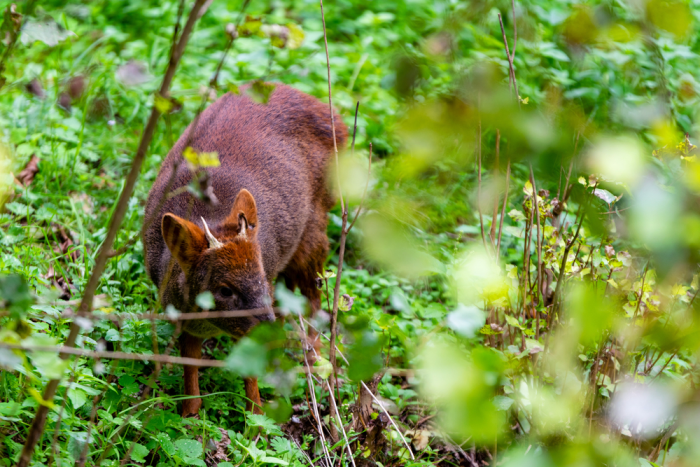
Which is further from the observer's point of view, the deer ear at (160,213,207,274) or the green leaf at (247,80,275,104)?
the deer ear at (160,213,207,274)

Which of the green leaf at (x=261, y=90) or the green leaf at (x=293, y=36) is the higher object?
the green leaf at (x=293, y=36)

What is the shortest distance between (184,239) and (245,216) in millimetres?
348

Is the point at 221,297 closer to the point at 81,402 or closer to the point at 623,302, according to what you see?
the point at 81,402

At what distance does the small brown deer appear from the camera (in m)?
3.37

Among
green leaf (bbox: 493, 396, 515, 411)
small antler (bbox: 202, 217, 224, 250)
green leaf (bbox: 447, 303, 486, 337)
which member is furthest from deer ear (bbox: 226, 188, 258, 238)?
green leaf (bbox: 447, 303, 486, 337)

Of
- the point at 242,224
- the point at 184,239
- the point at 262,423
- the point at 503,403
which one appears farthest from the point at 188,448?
the point at 503,403

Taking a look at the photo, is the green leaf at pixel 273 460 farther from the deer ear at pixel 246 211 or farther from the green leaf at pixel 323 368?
the deer ear at pixel 246 211

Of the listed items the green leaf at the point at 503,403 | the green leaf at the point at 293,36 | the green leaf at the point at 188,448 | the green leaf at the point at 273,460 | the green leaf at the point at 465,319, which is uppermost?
A: the green leaf at the point at 293,36

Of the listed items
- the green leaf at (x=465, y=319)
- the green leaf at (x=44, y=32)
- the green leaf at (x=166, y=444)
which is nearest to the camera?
the green leaf at (x=465, y=319)

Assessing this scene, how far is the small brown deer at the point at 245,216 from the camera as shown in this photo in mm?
3367

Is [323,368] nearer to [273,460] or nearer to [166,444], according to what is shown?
[273,460]

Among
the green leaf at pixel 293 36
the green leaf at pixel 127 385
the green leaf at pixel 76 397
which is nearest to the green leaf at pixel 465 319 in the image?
the green leaf at pixel 293 36

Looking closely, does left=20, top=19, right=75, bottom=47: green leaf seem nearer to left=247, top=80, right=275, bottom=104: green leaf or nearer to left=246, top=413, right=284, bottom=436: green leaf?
left=247, top=80, right=275, bottom=104: green leaf

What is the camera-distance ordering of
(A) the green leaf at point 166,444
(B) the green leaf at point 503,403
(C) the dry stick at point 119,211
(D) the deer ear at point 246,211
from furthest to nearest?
1. (D) the deer ear at point 246,211
2. (A) the green leaf at point 166,444
3. (B) the green leaf at point 503,403
4. (C) the dry stick at point 119,211
